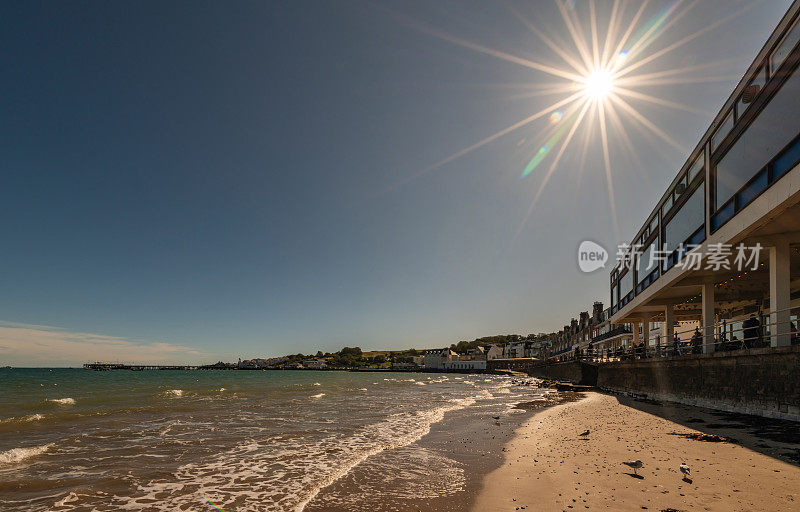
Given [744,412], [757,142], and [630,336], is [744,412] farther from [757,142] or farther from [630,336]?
[630,336]

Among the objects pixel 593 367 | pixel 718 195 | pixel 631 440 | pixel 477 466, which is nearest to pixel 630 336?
pixel 593 367

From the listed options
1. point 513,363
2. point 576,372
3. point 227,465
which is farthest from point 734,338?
point 513,363

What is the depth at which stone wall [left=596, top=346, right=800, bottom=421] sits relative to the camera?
11.0m

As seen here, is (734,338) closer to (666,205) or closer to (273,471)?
(666,205)

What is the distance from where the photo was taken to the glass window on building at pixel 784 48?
11.8 metres

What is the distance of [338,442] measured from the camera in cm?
1218

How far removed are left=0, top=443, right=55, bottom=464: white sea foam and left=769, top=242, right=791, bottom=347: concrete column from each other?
21.0m

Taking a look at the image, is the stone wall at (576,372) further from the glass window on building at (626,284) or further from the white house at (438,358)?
the white house at (438,358)

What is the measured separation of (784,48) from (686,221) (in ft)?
33.0

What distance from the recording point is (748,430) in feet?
33.9

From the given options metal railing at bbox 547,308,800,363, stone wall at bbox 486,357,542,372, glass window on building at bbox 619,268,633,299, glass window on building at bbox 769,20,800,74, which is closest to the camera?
glass window on building at bbox 769,20,800,74

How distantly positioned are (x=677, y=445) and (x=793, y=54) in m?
11.1

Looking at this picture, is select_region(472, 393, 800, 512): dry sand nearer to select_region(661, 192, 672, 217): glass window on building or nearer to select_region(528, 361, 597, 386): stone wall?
select_region(661, 192, 672, 217): glass window on building

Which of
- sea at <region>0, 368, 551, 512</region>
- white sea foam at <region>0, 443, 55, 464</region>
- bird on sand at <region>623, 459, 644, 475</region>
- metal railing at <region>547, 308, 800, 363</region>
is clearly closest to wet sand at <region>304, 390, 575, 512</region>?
sea at <region>0, 368, 551, 512</region>
